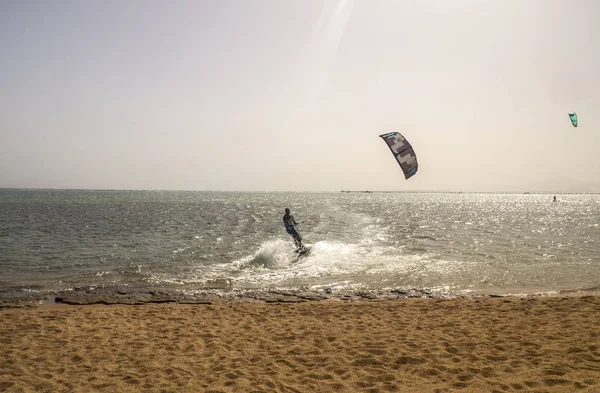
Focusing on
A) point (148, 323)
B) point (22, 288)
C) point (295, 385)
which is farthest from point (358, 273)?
point (22, 288)

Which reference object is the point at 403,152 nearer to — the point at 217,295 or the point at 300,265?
the point at 217,295

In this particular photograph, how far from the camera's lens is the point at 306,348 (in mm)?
7539

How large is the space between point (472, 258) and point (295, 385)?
1664cm

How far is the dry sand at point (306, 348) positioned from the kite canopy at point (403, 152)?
13.7ft

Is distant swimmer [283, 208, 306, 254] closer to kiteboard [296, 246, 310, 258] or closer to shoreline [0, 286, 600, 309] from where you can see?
kiteboard [296, 246, 310, 258]

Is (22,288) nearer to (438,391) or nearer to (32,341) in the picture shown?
(32,341)

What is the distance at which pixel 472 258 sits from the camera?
65.9ft

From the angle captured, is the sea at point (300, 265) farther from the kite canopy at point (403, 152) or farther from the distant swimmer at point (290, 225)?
the kite canopy at point (403, 152)

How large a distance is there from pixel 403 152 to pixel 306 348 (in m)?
7.19

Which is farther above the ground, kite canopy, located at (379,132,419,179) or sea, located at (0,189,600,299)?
kite canopy, located at (379,132,419,179)

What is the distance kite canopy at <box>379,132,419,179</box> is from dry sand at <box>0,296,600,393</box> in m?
4.17

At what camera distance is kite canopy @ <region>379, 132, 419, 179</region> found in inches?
478

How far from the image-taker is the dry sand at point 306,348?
602cm

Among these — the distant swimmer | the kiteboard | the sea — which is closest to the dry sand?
the sea
